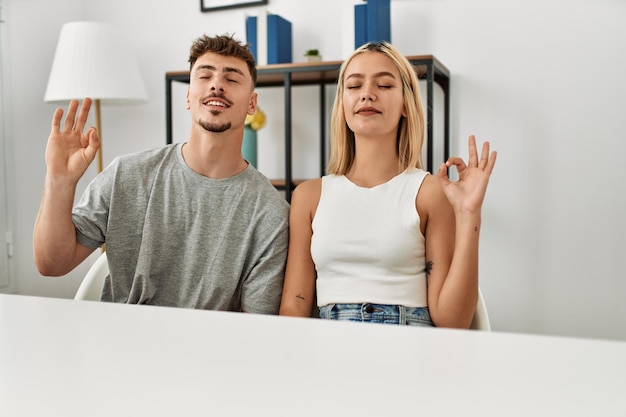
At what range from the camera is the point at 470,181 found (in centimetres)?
138

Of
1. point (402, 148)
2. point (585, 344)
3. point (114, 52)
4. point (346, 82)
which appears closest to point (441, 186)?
point (402, 148)

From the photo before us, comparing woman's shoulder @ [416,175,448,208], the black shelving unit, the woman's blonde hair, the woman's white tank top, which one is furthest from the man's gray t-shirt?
the black shelving unit

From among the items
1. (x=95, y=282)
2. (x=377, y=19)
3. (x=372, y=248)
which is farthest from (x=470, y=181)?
(x=377, y=19)

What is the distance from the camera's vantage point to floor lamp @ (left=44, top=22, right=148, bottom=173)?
2.78 metres

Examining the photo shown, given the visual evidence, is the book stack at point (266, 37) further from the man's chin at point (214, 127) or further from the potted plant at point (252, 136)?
the man's chin at point (214, 127)

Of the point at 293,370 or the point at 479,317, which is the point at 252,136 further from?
the point at 293,370

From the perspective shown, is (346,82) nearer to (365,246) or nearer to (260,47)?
(365,246)

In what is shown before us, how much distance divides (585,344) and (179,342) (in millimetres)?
342

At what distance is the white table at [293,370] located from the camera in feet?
1.36

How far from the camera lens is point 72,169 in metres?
1.38

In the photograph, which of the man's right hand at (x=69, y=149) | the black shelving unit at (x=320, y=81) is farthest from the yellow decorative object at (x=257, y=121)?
the man's right hand at (x=69, y=149)

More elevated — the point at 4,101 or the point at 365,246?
the point at 4,101

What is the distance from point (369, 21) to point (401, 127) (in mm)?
1019

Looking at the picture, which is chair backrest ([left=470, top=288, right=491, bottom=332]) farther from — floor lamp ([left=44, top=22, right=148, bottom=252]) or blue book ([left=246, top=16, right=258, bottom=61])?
floor lamp ([left=44, top=22, right=148, bottom=252])
